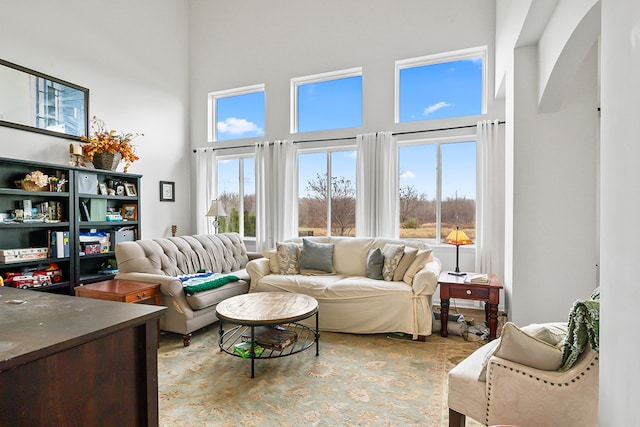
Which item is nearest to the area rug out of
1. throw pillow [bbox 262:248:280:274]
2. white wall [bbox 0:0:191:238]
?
throw pillow [bbox 262:248:280:274]

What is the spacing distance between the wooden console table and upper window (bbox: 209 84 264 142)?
473 cm

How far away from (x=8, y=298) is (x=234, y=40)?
17.6 feet

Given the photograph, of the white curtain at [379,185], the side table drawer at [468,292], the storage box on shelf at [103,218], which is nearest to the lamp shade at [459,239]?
the side table drawer at [468,292]

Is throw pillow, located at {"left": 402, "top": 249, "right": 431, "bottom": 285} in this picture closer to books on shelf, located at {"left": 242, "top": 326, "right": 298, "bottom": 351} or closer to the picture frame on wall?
books on shelf, located at {"left": 242, "top": 326, "right": 298, "bottom": 351}

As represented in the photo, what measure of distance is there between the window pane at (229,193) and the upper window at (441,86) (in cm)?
282

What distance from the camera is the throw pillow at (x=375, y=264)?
3797mm

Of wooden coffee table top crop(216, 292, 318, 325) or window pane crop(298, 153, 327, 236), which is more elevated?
window pane crop(298, 153, 327, 236)

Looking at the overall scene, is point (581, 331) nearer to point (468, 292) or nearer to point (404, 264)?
point (468, 292)

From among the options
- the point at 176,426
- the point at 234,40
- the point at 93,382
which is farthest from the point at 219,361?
the point at 234,40

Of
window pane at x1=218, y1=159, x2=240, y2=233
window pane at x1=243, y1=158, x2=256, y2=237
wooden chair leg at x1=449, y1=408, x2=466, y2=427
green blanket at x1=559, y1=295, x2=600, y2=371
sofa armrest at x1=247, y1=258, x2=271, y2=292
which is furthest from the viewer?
window pane at x1=218, y1=159, x2=240, y2=233

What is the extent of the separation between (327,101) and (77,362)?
4805 millimetres

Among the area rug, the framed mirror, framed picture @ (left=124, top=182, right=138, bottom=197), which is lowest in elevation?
the area rug

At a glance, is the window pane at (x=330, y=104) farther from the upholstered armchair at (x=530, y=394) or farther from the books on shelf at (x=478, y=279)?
the upholstered armchair at (x=530, y=394)

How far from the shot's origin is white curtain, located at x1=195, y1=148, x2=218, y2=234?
19.0ft
